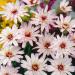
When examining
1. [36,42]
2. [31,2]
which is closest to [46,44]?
[36,42]

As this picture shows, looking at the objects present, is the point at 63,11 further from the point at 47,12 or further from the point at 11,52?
the point at 11,52

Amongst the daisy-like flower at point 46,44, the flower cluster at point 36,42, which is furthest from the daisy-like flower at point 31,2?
the daisy-like flower at point 46,44

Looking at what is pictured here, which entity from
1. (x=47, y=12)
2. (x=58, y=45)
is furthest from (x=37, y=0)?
(x=58, y=45)

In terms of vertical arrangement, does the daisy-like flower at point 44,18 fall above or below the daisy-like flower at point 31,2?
below

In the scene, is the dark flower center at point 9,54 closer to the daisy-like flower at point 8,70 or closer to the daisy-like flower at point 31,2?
the daisy-like flower at point 8,70

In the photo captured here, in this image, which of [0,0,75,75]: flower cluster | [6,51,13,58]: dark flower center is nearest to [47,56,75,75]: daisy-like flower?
[0,0,75,75]: flower cluster

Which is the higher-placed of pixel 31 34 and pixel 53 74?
pixel 31 34
